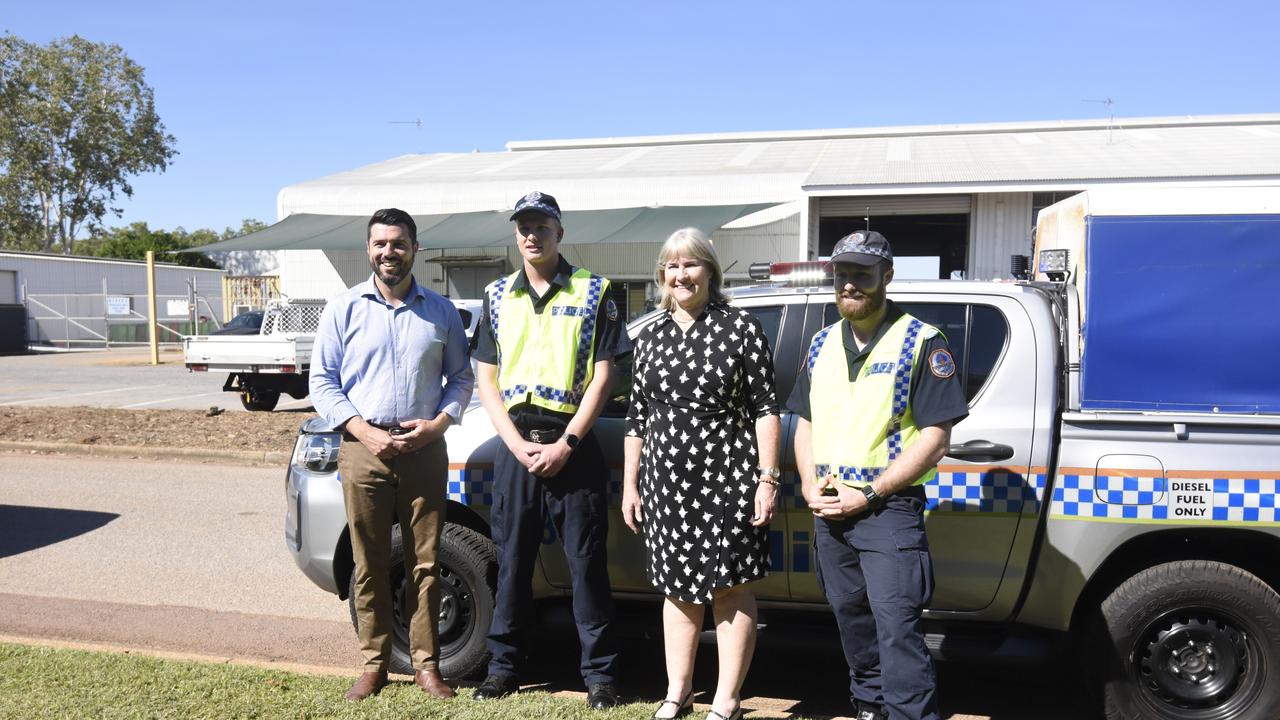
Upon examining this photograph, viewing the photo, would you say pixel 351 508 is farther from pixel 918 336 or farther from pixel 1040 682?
pixel 1040 682

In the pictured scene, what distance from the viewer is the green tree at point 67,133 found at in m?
49.0

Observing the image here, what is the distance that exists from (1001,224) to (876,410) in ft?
53.7

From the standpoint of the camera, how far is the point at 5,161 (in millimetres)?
50500

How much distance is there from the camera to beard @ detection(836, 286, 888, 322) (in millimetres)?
3262

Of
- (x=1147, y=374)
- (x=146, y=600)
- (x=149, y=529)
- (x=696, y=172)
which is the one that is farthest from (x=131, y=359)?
(x=1147, y=374)

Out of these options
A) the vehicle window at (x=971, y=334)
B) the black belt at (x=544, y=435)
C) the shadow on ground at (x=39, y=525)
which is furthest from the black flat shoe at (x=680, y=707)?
the shadow on ground at (x=39, y=525)

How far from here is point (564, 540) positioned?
3.75 meters

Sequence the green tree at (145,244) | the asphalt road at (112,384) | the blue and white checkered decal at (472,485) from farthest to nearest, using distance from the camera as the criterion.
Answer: the green tree at (145,244), the asphalt road at (112,384), the blue and white checkered decal at (472,485)

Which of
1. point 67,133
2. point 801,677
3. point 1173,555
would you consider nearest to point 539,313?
point 801,677

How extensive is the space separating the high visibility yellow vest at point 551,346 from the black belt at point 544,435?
0.08 metres

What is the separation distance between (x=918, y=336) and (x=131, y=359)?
29522 mm

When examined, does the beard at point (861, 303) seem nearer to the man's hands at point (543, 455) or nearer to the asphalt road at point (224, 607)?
the man's hands at point (543, 455)

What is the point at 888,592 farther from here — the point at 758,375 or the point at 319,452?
the point at 319,452

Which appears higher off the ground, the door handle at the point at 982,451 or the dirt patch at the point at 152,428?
the door handle at the point at 982,451
